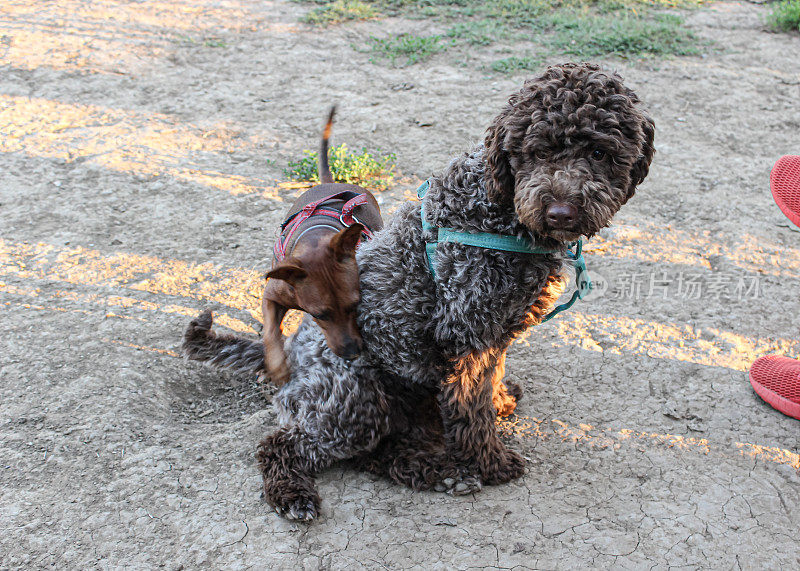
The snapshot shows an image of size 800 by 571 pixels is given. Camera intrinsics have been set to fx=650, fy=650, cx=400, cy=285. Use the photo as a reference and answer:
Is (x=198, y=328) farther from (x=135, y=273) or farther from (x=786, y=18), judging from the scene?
(x=786, y=18)

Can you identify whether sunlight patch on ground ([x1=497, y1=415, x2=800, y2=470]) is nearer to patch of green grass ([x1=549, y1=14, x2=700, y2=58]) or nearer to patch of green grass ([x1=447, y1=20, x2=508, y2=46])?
patch of green grass ([x1=549, y1=14, x2=700, y2=58])

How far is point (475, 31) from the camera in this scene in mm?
8797

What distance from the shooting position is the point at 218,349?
150 inches

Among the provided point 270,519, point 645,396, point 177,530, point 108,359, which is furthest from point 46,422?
point 645,396

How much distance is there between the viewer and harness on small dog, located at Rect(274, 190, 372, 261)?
3823 millimetres

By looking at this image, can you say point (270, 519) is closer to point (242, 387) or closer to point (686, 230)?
point (242, 387)

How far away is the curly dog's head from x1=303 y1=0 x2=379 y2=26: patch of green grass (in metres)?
7.03

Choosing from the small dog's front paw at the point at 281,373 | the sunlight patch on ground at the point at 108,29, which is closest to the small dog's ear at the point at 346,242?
the small dog's front paw at the point at 281,373

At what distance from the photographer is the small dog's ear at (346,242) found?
3230 millimetres

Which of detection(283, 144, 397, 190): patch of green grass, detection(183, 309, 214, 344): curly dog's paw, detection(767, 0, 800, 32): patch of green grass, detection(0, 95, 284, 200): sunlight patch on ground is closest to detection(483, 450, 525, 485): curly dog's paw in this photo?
detection(183, 309, 214, 344): curly dog's paw

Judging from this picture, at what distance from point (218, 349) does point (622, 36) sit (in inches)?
276

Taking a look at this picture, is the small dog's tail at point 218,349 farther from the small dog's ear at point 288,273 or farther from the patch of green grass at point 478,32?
the patch of green grass at point 478,32

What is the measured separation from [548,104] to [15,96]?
632 centimetres

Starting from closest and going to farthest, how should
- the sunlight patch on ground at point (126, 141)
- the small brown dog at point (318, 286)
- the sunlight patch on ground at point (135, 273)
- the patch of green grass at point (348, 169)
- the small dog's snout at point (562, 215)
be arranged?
the small dog's snout at point (562, 215)
the small brown dog at point (318, 286)
the sunlight patch on ground at point (135, 273)
the patch of green grass at point (348, 169)
the sunlight patch on ground at point (126, 141)
